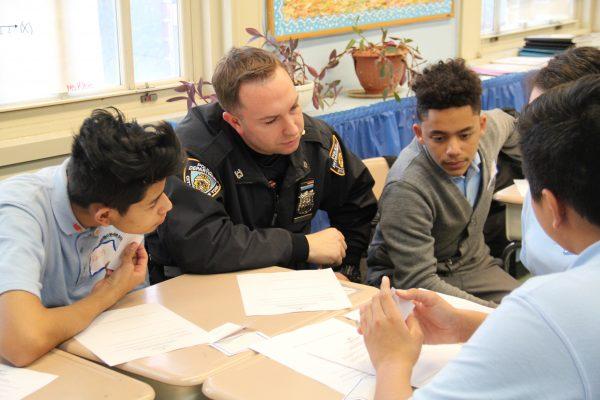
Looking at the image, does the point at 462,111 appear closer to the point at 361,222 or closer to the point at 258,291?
the point at 361,222

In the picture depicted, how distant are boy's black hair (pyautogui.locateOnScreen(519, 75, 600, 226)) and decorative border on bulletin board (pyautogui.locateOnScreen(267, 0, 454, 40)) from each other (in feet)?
9.03

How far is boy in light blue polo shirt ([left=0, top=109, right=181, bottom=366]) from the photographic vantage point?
1.68 meters

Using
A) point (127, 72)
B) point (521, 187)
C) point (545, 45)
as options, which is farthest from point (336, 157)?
Result: point (545, 45)

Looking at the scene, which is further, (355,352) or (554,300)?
(355,352)

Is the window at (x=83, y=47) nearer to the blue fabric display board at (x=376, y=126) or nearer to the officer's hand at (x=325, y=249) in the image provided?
the blue fabric display board at (x=376, y=126)

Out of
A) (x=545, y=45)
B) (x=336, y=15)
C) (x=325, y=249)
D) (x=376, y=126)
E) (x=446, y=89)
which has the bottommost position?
(x=325, y=249)

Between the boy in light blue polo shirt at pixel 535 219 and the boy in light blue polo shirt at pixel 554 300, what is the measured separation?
80 centimetres

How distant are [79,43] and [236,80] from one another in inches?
44.8

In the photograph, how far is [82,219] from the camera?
73.8 inches

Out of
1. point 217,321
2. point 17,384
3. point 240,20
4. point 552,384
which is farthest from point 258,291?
point 240,20

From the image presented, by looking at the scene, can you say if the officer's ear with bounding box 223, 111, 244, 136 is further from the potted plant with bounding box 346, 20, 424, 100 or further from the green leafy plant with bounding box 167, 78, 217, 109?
the potted plant with bounding box 346, 20, 424, 100

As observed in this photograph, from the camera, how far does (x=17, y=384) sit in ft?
4.97

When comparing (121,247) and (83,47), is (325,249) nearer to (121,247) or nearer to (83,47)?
(121,247)

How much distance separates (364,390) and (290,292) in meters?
0.54
